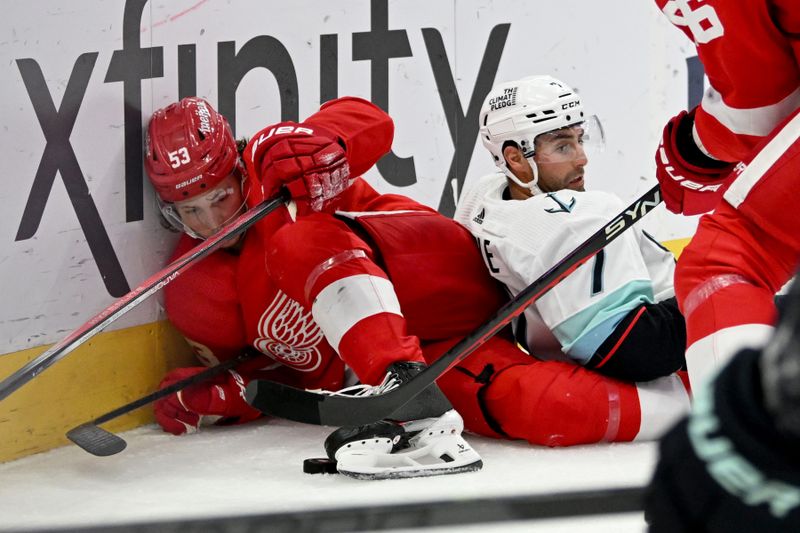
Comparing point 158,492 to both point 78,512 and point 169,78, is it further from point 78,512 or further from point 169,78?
point 169,78

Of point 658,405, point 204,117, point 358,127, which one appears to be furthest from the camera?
point 204,117

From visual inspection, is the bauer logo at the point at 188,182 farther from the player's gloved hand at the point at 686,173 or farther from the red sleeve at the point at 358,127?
the player's gloved hand at the point at 686,173

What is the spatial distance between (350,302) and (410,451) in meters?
0.32

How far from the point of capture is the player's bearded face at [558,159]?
8.87 feet

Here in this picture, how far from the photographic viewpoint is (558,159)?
2.71 meters

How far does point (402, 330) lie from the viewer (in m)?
2.38

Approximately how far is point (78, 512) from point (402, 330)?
700 millimetres

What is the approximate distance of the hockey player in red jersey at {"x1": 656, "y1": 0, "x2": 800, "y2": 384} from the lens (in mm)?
1580

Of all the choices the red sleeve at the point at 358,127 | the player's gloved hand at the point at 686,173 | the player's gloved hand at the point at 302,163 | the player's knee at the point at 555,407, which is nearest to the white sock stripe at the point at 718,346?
the player's gloved hand at the point at 686,173

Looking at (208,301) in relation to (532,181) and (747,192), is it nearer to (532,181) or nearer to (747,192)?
(532,181)

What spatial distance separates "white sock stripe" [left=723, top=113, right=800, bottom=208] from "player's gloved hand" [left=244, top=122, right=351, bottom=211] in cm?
95

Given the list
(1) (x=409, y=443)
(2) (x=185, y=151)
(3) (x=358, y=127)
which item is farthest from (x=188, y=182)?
(1) (x=409, y=443)

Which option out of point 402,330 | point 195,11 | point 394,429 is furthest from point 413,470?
point 195,11

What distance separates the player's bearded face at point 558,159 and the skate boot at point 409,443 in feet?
2.04
